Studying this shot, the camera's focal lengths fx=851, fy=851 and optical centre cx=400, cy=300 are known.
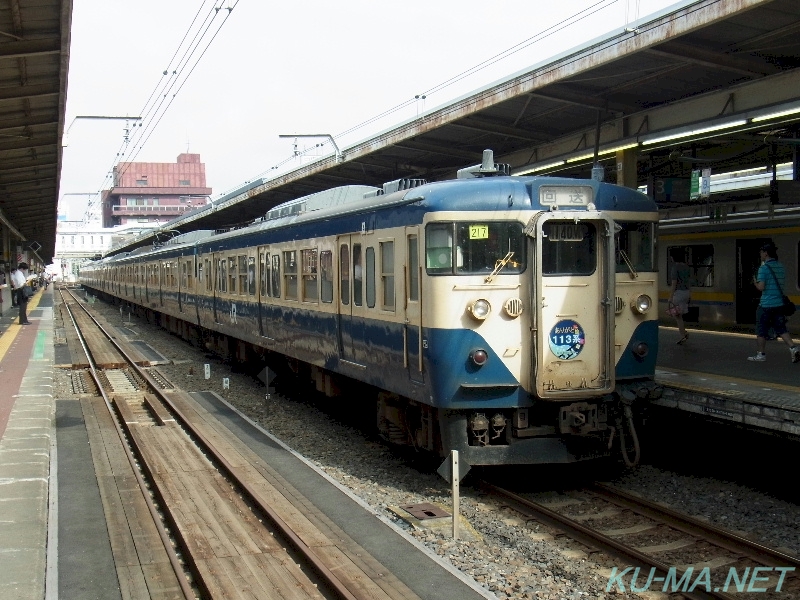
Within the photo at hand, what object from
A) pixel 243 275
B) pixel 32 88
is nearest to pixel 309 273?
pixel 243 275

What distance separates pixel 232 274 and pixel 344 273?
6.83 metres

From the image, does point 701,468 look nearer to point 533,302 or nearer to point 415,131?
point 533,302

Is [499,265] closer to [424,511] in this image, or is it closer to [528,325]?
[528,325]

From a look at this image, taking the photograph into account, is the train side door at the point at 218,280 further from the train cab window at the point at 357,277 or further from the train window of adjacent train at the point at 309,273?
the train cab window at the point at 357,277

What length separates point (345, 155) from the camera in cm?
1691

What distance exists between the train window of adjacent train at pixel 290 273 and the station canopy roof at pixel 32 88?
12.5ft

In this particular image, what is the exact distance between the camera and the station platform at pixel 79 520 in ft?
18.7

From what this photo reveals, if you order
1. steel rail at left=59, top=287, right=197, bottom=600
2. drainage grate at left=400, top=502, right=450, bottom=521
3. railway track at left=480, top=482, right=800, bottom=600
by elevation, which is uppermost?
steel rail at left=59, top=287, right=197, bottom=600

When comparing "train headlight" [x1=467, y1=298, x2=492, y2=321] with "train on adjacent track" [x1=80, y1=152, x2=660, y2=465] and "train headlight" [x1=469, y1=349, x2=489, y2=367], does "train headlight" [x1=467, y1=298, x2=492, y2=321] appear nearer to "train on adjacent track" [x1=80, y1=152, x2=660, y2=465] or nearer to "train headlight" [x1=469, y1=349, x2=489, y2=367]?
"train on adjacent track" [x1=80, y1=152, x2=660, y2=465]

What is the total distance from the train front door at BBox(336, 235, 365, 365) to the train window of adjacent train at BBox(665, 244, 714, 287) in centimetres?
966

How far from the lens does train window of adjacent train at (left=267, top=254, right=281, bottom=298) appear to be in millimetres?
12812

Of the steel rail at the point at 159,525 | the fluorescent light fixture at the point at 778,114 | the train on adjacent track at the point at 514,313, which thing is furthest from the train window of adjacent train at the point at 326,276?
the fluorescent light fixture at the point at 778,114

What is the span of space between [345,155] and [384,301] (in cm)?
867

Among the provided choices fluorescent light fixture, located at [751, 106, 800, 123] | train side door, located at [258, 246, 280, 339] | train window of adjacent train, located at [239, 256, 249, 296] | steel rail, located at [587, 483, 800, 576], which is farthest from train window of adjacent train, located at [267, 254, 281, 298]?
fluorescent light fixture, located at [751, 106, 800, 123]
